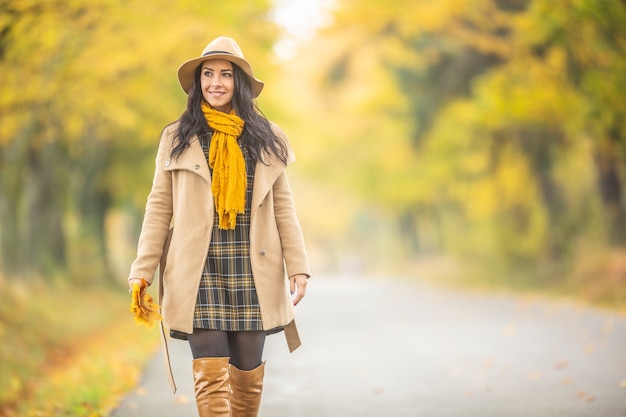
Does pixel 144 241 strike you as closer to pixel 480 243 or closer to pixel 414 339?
pixel 414 339

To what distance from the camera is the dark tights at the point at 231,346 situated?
4.39 m

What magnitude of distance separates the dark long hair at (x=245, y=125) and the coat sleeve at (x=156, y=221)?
10 cm

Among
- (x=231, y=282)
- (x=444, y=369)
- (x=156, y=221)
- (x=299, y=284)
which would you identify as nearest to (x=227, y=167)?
(x=156, y=221)

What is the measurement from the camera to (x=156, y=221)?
4.54m

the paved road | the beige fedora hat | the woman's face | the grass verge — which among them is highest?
the beige fedora hat

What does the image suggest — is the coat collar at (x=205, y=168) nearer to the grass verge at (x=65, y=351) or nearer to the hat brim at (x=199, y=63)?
the hat brim at (x=199, y=63)

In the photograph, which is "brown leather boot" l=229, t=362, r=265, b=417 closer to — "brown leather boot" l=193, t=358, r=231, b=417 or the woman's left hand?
"brown leather boot" l=193, t=358, r=231, b=417

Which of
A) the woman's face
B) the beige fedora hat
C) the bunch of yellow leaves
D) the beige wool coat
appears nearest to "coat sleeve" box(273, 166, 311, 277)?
the beige wool coat

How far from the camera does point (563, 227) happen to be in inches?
784

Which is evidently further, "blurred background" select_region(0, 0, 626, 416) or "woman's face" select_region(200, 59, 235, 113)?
"blurred background" select_region(0, 0, 626, 416)

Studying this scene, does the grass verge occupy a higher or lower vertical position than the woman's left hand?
lower

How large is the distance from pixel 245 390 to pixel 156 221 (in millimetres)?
Answer: 974

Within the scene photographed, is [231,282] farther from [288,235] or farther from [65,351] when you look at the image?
[65,351]

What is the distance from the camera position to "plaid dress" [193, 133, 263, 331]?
4.45 m
